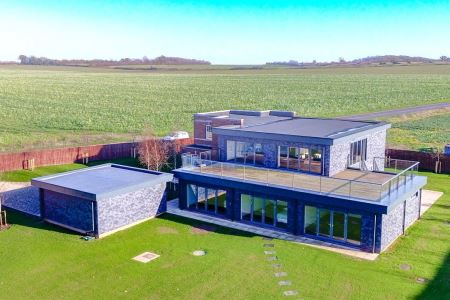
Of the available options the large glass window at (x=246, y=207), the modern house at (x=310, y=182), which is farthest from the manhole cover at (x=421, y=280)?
the large glass window at (x=246, y=207)

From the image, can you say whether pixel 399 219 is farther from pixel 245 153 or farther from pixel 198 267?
pixel 198 267

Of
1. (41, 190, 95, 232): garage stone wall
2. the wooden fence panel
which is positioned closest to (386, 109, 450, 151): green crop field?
the wooden fence panel

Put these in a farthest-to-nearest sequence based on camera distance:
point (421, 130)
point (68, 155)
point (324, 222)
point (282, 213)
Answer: point (421, 130)
point (68, 155)
point (282, 213)
point (324, 222)

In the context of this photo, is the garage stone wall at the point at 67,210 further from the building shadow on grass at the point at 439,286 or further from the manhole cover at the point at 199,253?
the building shadow on grass at the point at 439,286

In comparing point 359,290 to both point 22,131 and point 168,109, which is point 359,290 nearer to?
point 22,131

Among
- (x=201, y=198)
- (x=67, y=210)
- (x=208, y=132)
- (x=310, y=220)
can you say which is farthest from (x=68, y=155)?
(x=310, y=220)

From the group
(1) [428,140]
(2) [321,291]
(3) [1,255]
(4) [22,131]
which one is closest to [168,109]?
(4) [22,131]
